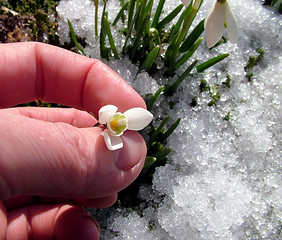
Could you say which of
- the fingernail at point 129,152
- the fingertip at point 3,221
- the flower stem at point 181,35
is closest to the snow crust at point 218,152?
the flower stem at point 181,35

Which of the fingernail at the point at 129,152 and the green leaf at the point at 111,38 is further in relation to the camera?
the green leaf at the point at 111,38

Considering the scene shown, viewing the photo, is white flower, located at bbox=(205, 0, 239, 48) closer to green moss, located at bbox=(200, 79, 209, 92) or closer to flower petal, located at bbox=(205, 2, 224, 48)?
flower petal, located at bbox=(205, 2, 224, 48)

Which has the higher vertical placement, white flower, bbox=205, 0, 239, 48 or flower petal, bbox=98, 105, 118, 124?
white flower, bbox=205, 0, 239, 48

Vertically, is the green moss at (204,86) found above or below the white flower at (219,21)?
below

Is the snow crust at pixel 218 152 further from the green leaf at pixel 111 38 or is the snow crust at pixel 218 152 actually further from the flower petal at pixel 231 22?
the flower petal at pixel 231 22

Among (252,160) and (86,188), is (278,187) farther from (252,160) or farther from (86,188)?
(86,188)

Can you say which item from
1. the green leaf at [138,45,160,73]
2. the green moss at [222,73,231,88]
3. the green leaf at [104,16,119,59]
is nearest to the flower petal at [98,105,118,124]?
the green leaf at [138,45,160,73]

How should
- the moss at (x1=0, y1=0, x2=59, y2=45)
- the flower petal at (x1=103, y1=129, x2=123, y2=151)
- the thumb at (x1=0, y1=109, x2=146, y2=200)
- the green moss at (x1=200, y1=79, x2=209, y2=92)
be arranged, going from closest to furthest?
the thumb at (x1=0, y1=109, x2=146, y2=200) → the flower petal at (x1=103, y1=129, x2=123, y2=151) → the green moss at (x1=200, y1=79, x2=209, y2=92) → the moss at (x1=0, y1=0, x2=59, y2=45)
